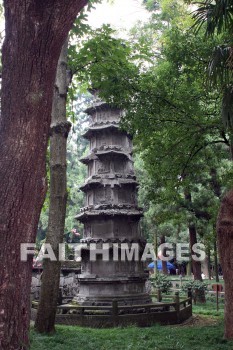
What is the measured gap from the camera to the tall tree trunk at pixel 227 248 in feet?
29.2

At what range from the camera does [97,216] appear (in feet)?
52.2

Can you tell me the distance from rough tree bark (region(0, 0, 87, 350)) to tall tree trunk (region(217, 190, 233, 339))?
19.3 ft

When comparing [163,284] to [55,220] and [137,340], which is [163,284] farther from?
[55,220]

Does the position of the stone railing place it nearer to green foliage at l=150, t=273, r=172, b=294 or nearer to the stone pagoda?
the stone pagoda

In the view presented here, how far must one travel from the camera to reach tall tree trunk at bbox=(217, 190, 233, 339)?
8.91 m

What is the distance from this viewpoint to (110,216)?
15.8m

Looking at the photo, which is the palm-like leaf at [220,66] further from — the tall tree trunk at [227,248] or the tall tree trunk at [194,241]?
the tall tree trunk at [194,241]

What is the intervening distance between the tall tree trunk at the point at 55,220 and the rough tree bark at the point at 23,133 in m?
5.65

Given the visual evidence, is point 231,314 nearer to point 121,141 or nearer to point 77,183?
point 121,141

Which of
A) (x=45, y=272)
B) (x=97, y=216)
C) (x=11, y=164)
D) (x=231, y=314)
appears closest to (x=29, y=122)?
(x=11, y=164)

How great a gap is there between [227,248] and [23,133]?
638cm

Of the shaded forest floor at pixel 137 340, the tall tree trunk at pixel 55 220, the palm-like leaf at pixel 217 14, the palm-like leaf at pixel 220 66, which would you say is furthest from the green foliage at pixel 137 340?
the palm-like leaf at pixel 217 14

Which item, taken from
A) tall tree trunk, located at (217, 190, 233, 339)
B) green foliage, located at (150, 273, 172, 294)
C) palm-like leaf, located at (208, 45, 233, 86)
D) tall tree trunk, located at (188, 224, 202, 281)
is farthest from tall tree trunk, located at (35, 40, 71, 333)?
green foliage, located at (150, 273, 172, 294)

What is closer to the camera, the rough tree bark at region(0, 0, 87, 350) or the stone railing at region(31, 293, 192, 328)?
the rough tree bark at region(0, 0, 87, 350)
